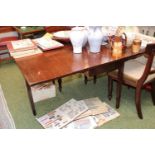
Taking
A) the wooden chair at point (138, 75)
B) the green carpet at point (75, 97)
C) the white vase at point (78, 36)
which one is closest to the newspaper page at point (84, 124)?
the green carpet at point (75, 97)

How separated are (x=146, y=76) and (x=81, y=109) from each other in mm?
734

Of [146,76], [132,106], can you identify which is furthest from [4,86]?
[146,76]

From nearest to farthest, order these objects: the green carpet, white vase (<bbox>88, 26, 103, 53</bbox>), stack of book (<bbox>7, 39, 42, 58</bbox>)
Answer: white vase (<bbox>88, 26, 103, 53</bbox>) < stack of book (<bbox>7, 39, 42, 58</bbox>) < the green carpet

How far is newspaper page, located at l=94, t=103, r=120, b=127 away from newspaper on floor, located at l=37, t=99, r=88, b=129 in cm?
17

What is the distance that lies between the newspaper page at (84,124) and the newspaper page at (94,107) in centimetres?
6

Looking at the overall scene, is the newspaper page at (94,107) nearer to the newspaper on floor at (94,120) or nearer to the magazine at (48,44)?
the newspaper on floor at (94,120)

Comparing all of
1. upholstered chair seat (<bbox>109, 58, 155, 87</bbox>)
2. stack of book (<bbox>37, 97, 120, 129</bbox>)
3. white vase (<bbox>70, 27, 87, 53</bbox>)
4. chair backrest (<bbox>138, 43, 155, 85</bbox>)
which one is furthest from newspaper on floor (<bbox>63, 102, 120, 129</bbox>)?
white vase (<bbox>70, 27, 87, 53</bbox>)

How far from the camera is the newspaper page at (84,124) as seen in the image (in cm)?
184

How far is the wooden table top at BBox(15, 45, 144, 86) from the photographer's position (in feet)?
4.89

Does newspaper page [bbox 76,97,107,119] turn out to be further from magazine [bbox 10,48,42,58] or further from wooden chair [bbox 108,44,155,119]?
magazine [bbox 10,48,42,58]

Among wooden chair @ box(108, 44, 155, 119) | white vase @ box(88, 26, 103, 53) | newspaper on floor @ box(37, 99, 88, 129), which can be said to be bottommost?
newspaper on floor @ box(37, 99, 88, 129)
